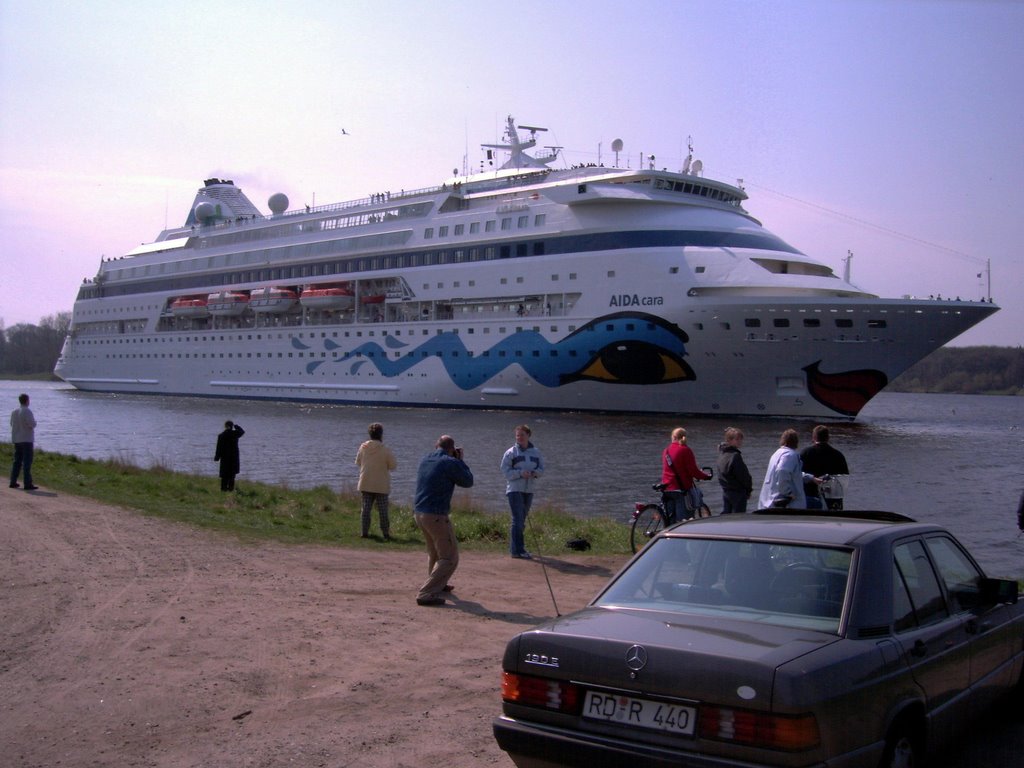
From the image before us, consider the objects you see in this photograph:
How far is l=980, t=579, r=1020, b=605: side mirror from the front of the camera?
473cm

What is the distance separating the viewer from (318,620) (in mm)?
7062

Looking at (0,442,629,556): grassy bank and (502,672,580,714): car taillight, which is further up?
(502,672,580,714): car taillight

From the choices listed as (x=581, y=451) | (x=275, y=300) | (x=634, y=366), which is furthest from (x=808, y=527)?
(x=275, y=300)

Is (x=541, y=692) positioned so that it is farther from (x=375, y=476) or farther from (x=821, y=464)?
(x=375, y=476)

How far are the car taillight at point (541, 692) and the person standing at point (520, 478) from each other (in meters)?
6.34

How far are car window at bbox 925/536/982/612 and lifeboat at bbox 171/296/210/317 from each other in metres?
61.6

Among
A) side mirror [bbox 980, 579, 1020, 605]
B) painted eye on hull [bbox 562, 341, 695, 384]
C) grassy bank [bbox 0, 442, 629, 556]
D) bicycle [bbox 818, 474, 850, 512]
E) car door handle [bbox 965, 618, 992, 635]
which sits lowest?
grassy bank [bbox 0, 442, 629, 556]

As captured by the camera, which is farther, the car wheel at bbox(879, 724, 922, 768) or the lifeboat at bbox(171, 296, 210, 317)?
the lifeboat at bbox(171, 296, 210, 317)

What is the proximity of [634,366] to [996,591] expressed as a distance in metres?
35.2

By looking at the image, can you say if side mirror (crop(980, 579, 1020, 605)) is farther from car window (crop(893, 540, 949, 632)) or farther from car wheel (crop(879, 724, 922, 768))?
car wheel (crop(879, 724, 922, 768))

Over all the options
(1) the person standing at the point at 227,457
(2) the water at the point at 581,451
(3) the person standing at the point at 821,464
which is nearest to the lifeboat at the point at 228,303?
(2) the water at the point at 581,451

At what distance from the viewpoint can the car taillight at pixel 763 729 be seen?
3332mm

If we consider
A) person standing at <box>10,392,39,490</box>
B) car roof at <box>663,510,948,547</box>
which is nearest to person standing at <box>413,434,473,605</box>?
car roof at <box>663,510,948,547</box>

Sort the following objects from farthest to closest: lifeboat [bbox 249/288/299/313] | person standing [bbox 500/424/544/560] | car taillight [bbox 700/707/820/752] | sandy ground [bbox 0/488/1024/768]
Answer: lifeboat [bbox 249/288/299/313] → person standing [bbox 500/424/544/560] → sandy ground [bbox 0/488/1024/768] → car taillight [bbox 700/707/820/752]
